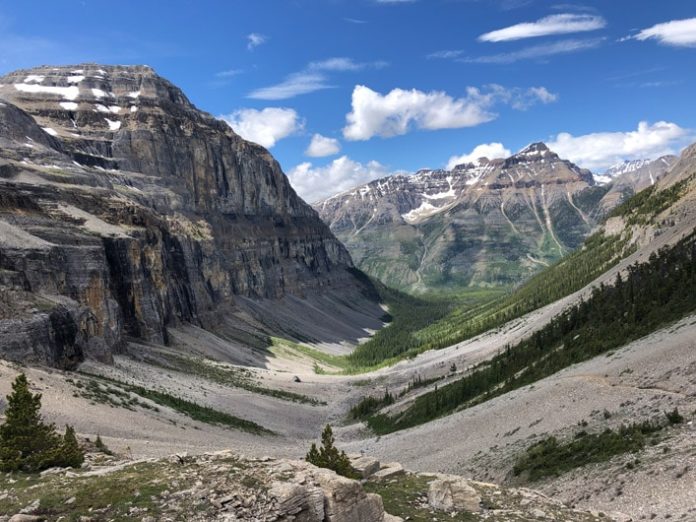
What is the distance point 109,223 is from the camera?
9850 centimetres

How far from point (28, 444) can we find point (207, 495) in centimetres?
1010

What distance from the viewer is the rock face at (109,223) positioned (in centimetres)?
6538

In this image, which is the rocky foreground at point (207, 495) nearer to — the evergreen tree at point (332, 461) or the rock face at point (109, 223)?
the evergreen tree at point (332, 461)

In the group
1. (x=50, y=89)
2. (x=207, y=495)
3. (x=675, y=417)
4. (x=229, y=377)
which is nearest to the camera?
(x=207, y=495)

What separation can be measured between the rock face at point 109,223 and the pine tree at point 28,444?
30.1m

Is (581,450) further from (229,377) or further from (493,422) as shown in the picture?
(229,377)

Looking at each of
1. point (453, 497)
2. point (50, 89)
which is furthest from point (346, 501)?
point (50, 89)

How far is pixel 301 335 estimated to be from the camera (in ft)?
557

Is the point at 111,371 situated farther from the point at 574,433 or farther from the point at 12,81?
the point at 12,81

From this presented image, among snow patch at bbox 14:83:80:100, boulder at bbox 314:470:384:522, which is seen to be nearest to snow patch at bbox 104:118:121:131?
snow patch at bbox 14:83:80:100

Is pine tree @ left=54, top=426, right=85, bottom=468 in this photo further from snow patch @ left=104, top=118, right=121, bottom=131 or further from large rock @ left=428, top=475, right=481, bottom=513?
snow patch @ left=104, top=118, right=121, bottom=131

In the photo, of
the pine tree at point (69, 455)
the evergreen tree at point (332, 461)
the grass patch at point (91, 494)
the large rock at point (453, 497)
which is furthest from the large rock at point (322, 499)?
the pine tree at point (69, 455)

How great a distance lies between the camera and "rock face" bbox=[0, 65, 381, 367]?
214ft

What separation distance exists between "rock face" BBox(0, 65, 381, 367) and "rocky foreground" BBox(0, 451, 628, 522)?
36414 mm
